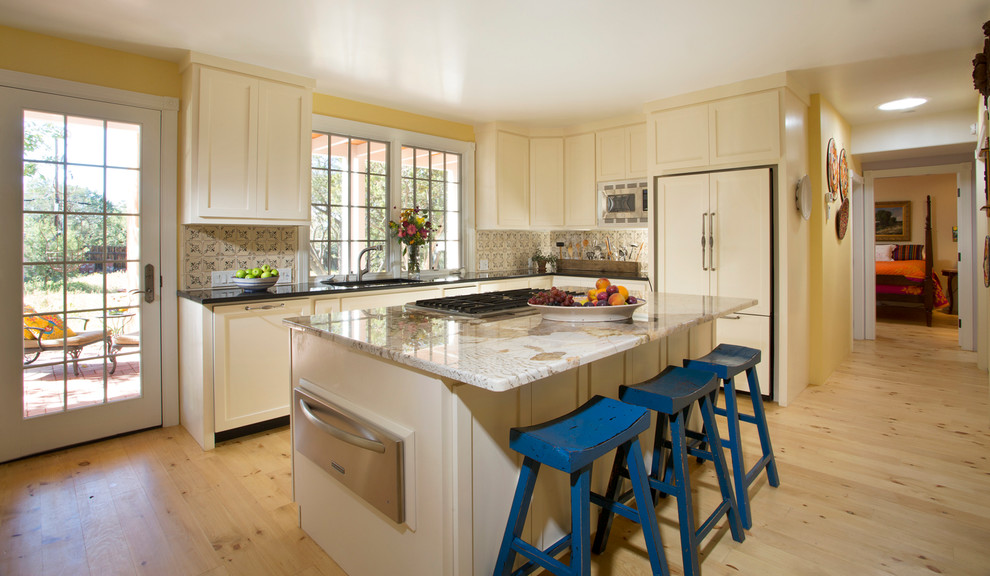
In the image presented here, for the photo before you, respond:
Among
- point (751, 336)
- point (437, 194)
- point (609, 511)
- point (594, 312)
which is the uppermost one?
point (437, 194)

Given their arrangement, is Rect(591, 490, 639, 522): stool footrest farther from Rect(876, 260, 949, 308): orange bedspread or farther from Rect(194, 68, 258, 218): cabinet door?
Rect(876, 260, 949, 308): orange bedspread

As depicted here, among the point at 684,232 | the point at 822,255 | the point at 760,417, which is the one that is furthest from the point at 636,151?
the point at 760,417

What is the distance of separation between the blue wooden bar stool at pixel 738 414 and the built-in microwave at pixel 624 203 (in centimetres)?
229

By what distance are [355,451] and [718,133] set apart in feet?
11.7

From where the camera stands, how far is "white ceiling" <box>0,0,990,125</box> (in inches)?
103

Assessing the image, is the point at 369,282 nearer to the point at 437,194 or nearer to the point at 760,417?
the point at 437,194

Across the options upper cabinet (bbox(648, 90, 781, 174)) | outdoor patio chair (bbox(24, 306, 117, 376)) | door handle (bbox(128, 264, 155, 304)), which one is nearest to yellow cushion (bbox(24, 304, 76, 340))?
outdoor patio chair (bbox(24, 306, 117, 376))

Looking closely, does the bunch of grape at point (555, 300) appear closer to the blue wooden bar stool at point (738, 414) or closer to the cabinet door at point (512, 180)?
the blue wooden bar stool at point (738, 414)

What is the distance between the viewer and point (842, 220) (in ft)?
15.8

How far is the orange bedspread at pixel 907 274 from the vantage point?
290 inches

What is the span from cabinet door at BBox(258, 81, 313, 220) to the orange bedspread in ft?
27.1

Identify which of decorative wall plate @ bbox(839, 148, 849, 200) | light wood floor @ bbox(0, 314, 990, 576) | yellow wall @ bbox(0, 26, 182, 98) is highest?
yellow wall @ bbox(0, 26, 182, 98)

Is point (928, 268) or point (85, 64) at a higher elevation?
point (85, 64)

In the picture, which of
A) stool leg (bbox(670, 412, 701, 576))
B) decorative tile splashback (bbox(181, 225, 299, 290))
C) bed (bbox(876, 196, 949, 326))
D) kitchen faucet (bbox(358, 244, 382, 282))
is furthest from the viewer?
bed (bbox(876, 196, 949, 326))
